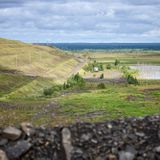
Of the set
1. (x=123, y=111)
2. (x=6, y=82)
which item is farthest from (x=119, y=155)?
(x=6, y=82)

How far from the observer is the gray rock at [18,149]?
697 inches

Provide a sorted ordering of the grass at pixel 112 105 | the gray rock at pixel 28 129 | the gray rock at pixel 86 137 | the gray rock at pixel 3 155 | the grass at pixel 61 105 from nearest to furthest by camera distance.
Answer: the gray rock at pixel 3 155 < the gray rock at pixel 86 137 < the gray rock at pixel 28 129 < the grass at pixel 61 105 < the grass at pixel 112 105

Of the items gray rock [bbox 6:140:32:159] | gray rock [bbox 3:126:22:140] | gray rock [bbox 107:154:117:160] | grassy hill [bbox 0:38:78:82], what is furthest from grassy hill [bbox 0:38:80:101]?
gray rock [bbox 107:154:117:160]

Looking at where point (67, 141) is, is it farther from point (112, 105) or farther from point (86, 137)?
point (112, 105)

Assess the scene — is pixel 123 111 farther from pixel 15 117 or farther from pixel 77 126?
pixel 77 126

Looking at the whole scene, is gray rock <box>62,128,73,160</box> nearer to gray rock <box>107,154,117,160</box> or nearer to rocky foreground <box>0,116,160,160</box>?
rocky foreground <box>0,116,160,160</box>

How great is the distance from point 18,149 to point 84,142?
7.52 ft

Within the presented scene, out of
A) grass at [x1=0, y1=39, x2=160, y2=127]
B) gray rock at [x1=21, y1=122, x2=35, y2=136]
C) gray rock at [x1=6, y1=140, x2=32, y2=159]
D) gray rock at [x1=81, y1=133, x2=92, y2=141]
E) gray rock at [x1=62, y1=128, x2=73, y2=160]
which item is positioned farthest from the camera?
grass at [x1=0, y1=39, x2=160, y2=127]

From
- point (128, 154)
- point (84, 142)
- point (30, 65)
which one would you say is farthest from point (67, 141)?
point (30, 65)

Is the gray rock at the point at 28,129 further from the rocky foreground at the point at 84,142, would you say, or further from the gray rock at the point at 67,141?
the gray rock at the point at 67,141

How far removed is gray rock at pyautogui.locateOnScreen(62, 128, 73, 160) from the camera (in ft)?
57.7

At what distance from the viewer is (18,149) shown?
17.8 m

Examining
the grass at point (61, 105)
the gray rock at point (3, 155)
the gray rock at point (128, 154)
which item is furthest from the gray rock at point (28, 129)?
the grass at point (61, 105)

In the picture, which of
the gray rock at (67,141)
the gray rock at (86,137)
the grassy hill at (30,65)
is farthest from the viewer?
the grassy hill at (30,65)
